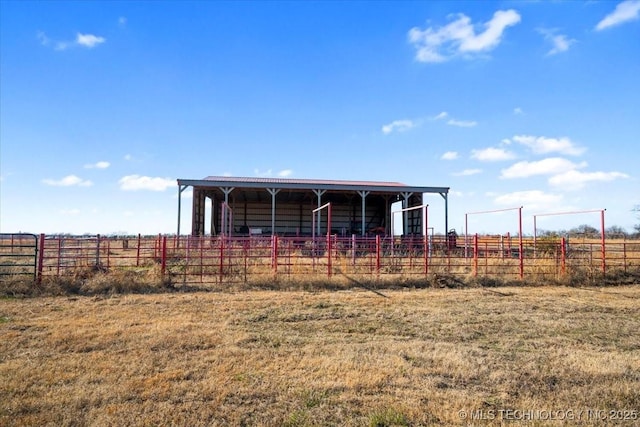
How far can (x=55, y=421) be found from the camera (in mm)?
3793

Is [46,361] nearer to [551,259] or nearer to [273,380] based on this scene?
[273,380]

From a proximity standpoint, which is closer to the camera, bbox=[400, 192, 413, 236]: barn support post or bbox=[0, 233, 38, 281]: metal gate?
bbox=[0, 233, 38, 281]: metal gate

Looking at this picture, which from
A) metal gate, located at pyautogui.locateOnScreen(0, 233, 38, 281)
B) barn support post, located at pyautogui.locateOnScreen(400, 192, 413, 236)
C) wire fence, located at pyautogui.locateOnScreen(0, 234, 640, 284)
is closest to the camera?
metal gate, located at pyautogui.locateOnScreen(0, 233, 38, 281)

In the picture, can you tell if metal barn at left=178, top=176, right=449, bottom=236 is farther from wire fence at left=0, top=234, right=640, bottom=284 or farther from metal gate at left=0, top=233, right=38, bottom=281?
wire fence at left=0, top=234, right=640, bottom=284

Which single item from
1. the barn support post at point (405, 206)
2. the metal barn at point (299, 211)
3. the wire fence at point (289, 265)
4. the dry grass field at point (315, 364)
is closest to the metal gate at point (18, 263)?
the wire fence at point (289, 265)

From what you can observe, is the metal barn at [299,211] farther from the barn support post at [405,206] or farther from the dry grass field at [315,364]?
the dry grass field at [315,364]

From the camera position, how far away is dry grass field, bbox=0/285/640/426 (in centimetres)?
402

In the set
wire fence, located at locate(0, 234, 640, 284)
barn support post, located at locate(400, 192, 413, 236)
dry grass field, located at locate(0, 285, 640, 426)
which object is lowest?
dry grass field, located at locate(0, 285, 640, 426)

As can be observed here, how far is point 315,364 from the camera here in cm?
534

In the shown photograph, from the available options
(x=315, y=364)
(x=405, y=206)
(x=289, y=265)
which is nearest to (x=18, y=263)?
(x=289, y=265)

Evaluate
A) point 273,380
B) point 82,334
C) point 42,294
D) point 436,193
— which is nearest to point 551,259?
point 436,193

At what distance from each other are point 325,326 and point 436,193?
1779cm

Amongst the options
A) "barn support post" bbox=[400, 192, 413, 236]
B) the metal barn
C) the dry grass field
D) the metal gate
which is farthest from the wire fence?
the metal barn

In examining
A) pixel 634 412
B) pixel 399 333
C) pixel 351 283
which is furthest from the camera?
pixel 351 283
